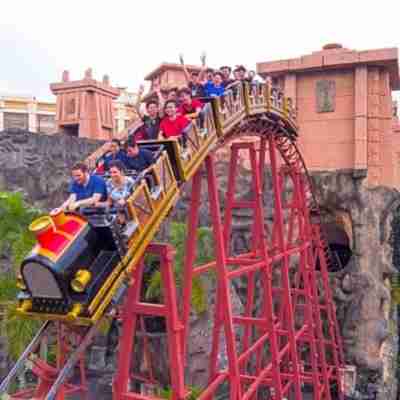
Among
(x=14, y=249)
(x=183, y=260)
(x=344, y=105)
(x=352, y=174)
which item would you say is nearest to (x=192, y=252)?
(x=14, y=249)

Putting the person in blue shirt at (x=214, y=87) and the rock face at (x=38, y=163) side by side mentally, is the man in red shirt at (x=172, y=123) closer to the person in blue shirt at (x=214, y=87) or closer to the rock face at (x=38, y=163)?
the person in blue shirt at (x=214, y=87)

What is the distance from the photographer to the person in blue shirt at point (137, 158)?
19.3 ft

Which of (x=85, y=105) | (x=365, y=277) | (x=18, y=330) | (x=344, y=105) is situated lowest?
(x=18, y=330)

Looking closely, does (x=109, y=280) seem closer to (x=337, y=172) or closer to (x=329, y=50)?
(x=337, y=172)

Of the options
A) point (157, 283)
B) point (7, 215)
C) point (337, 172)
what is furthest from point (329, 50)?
point (7, 215)

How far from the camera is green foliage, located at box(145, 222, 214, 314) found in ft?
45.5

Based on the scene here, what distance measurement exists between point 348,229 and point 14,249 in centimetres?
1032

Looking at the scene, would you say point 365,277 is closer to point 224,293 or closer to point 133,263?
point 224,293

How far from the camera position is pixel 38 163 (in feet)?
60.6

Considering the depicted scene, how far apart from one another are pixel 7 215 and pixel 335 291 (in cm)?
1006

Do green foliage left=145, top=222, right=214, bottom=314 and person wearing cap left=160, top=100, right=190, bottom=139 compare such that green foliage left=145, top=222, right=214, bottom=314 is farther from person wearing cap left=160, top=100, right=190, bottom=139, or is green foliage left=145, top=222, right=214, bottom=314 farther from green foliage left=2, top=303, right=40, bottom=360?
person wearing cap left=160, top=100, right=190, bottom=139

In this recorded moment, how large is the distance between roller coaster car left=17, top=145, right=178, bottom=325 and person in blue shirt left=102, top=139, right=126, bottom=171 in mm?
926

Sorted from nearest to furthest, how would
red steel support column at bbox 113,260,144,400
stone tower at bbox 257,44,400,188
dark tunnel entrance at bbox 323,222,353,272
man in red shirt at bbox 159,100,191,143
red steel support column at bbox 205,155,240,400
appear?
red steel support column at bbox 113,260,144,400, man in red shirt at bbox 159,100,191,143, red steel support column at bbox 205,155,240,400, stone tower at bbox 257,44,400,188, dark tunnel entrance at bbox 323,222,353,272

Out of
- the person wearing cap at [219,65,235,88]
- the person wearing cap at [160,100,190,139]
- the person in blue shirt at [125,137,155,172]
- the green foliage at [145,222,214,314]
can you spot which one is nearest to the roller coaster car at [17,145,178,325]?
the person in blue shirt at [125,137,155,172]
